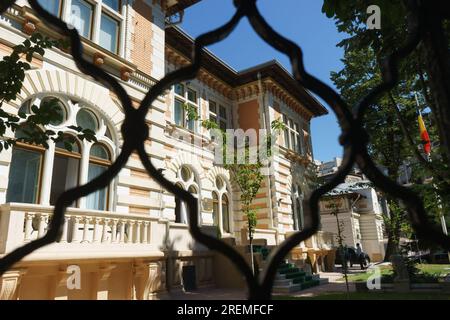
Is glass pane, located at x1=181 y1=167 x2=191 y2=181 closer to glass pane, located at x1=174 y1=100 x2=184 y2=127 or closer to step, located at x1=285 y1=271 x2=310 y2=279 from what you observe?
glass pane, located at x1=174 y1=100 x2=184 y2=127

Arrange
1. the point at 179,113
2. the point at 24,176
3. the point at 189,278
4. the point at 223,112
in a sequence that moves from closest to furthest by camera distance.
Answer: the point at 24,176 → the point at 189,278 → the point at 179,113 → the point at 223,112

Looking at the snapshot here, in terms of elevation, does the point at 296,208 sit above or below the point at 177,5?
below

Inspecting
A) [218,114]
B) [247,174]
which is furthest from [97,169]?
[218,114]

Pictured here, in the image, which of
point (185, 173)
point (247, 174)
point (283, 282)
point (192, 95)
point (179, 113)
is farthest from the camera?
point (192, 95)

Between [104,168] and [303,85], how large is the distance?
8.74 metres

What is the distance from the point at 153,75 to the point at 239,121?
7618 mm

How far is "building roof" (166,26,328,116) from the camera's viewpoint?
46.0ft

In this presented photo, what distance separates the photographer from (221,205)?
1505cm

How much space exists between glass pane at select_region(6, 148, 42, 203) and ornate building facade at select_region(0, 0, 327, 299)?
22 millimetres

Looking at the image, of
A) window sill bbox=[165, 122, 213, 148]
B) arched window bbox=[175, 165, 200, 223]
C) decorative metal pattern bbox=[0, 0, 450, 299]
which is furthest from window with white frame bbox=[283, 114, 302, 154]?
decorative metal pattern bbox=[0, 0, 450, 299]

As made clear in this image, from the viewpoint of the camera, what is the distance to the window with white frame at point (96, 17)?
8258 millimetres

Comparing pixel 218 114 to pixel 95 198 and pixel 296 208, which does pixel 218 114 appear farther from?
pixel 95 198

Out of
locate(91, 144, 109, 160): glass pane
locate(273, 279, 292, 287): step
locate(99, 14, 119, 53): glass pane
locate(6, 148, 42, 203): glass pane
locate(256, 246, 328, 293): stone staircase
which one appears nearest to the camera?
locate(6, 148, 42, 203): glass pane

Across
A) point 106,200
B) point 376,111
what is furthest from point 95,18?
point 376,111
